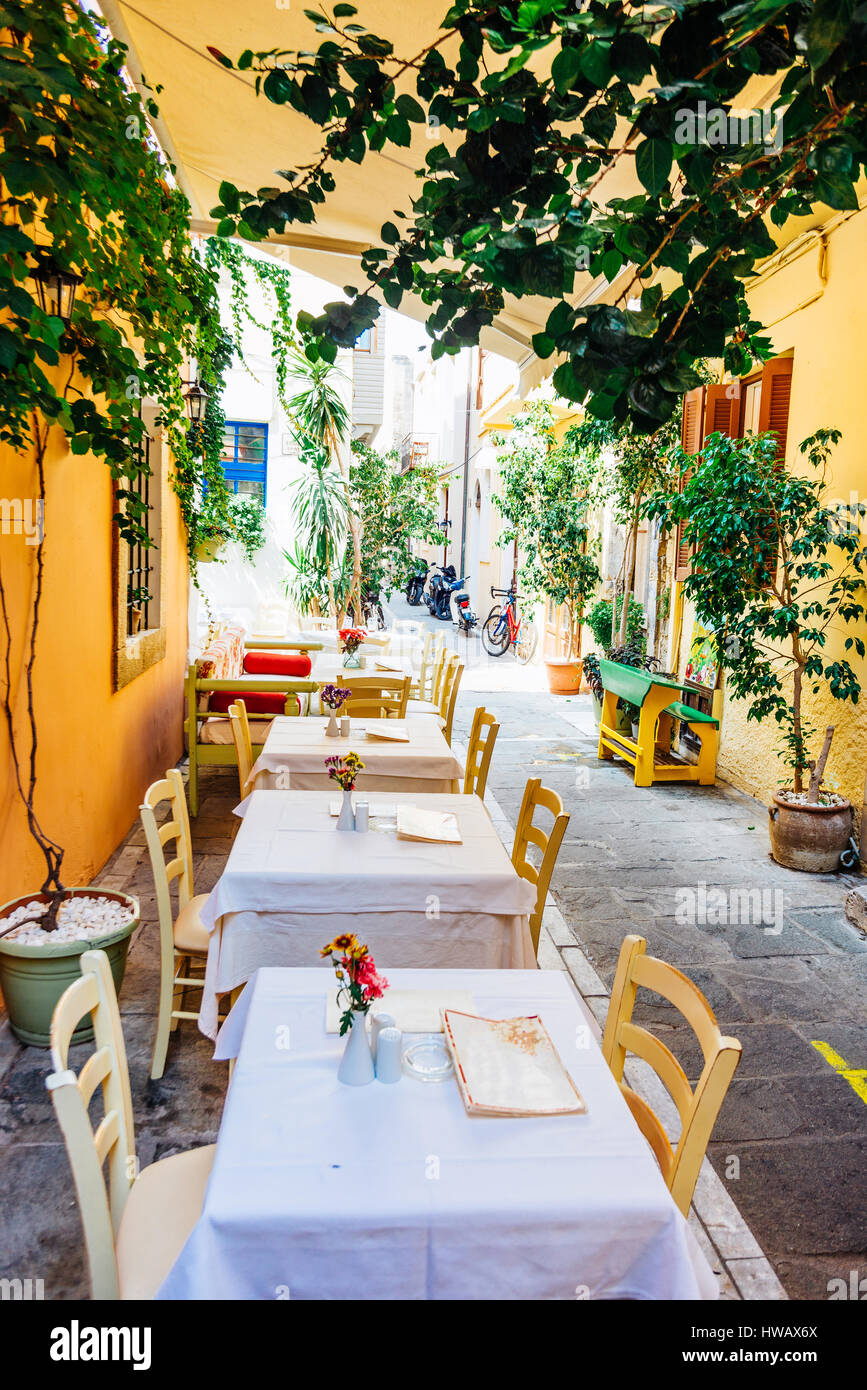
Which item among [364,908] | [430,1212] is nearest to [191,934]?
[364,908]

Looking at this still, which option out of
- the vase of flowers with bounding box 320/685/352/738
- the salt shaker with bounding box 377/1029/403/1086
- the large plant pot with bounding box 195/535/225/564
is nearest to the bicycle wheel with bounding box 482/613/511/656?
the large plant pot with bounding box 195/535/225/564

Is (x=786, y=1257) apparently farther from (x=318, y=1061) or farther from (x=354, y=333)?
(x=354, y=333)

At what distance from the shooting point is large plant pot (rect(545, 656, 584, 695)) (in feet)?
37.0

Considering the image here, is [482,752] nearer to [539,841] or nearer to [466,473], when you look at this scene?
[539,841]

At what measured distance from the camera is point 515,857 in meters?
3.39

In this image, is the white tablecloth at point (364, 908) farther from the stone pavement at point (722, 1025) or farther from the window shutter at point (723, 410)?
the window shutter at point (723, 410)

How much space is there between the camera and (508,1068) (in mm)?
1867

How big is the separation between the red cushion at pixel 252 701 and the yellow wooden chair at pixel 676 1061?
16.2ft

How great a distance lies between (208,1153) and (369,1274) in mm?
693

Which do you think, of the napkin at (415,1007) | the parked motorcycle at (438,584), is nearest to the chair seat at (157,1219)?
the napkin at (415,1007)

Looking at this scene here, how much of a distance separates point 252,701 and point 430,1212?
5683mm

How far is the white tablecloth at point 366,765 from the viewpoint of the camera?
14.8 ft

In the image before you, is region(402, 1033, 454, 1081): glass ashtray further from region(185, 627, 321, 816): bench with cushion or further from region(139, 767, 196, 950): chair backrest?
region(185, 627, 321, 816): bench with cushion
